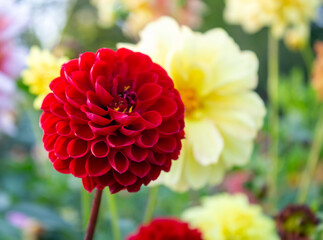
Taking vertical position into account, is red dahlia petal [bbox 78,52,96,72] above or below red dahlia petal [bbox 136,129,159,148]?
above

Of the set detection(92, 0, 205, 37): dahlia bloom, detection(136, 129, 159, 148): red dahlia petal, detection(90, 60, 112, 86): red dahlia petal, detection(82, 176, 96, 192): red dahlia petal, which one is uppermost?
detection(92, 0, 205, 37): dahlia bloom

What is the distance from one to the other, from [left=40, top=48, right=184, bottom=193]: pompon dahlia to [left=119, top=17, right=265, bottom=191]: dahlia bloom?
11 centimetres

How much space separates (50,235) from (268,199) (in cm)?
39

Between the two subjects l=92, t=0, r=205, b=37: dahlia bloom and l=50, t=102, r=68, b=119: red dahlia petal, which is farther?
l=92, t=0, r=205, b=37: dahlia bloom

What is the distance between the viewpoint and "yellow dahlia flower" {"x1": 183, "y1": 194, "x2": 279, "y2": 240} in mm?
430

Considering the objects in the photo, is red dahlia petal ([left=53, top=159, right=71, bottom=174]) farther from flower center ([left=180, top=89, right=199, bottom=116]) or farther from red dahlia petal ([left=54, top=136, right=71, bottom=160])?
flower center ([left=180, top=89, right=199, bottom=116])

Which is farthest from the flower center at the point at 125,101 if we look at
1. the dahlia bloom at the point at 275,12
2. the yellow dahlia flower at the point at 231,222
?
the dahlia bloom at the point at 275,12

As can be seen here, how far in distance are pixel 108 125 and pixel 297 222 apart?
0.69 feet

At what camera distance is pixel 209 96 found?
0.37 meters

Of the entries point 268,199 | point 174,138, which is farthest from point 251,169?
point 174,138

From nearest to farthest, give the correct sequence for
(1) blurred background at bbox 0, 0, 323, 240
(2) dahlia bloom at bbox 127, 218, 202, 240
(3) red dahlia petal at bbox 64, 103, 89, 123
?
(3) red dahlia petal at bbox 64, 103, 89, 123
(2) dahlia bloom at bbox 127, 218, 202, 240
(1) blurred background at bbox 0, 0, 323, 240

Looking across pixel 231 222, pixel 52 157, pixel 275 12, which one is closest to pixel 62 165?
pixel 52 157

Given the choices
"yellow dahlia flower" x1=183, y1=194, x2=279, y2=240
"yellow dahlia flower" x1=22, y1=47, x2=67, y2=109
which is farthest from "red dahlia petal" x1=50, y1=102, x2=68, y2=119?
"yellow dahlia flower" x1=183, y1=194, x2=279, y2=240

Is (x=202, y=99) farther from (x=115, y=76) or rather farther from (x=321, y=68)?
(x=321, y=68)
